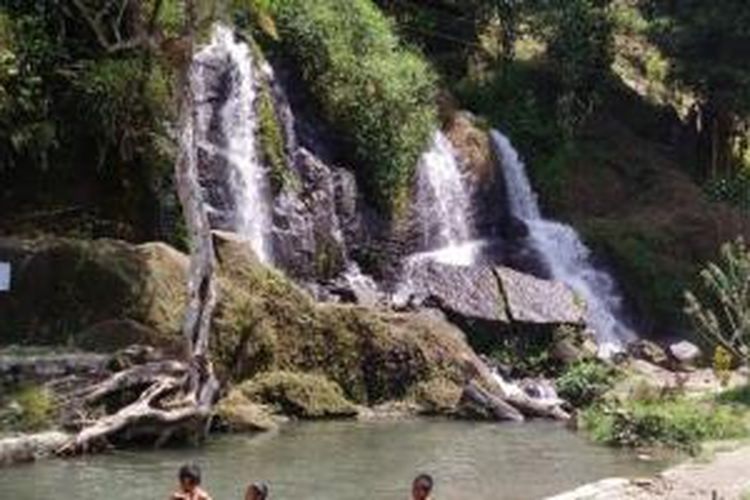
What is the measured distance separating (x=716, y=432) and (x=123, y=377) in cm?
938

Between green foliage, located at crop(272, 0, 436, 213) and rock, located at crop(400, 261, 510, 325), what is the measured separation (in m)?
3.16

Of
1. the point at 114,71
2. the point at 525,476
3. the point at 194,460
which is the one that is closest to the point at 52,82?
the point at 114,71

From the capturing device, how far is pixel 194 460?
2116 centimetres

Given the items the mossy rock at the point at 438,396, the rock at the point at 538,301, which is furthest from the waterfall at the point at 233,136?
the mossy rock at the point at 438,396

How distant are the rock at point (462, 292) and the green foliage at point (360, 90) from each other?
3.16 m

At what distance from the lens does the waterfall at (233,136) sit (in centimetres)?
3206

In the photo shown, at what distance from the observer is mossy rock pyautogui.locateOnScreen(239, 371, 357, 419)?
25.7m

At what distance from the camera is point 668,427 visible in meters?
23.8

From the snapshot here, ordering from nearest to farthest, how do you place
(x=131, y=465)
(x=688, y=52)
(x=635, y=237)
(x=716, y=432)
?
(x=131, y=465) → (x=716, y=432) → (x=635, y=237) → (x=688, y=52)

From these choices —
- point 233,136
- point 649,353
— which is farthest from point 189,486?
point 649,353

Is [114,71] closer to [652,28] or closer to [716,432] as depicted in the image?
[716,432]

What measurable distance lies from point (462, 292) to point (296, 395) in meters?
Answer: 7.85

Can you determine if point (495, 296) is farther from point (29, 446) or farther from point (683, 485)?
point (683, 485)

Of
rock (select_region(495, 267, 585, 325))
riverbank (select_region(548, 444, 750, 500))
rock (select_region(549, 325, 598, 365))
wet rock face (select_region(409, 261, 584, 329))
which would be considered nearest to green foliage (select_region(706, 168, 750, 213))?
rock (select_region(495, 267, 585, 325))
